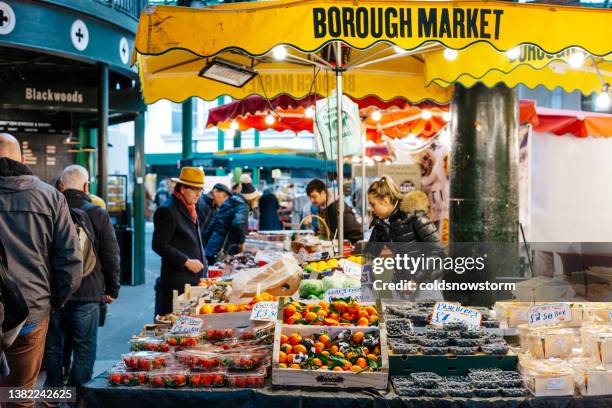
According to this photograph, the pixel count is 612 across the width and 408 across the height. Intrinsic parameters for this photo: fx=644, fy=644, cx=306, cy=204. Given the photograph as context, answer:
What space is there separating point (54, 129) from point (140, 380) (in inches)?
424

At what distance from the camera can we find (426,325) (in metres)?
3.79

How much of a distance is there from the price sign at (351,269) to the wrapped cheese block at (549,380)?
1.82m

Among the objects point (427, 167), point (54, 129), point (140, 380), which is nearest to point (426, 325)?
point (140, 380)

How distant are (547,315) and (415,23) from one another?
1981mm

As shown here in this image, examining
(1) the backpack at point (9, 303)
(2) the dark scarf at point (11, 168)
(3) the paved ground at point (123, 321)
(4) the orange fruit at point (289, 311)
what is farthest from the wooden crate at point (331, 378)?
(3) the paved ground at point (123, 321)

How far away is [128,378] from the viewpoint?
3301 millimetres

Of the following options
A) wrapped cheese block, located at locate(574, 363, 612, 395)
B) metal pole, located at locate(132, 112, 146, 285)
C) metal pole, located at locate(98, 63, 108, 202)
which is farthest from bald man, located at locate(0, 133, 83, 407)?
metal pole, located at locate(132, 112, 146, 285)

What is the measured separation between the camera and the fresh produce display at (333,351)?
3264 millimetres

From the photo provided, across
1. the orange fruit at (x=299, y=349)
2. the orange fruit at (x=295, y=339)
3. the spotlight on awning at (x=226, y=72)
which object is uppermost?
the spotlight on awning at (x=226, y=72)

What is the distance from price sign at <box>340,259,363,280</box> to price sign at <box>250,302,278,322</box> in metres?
1.11

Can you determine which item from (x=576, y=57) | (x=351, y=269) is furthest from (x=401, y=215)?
(x=576, y=57)

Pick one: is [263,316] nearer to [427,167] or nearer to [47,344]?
[47,344]

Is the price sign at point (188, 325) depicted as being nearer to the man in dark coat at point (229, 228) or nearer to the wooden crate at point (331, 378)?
the wooden crate at point (331, 378)

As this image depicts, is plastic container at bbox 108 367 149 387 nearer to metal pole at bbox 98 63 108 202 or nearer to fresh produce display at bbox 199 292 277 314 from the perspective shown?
fresh produce display at bbox 199 292 277 314
